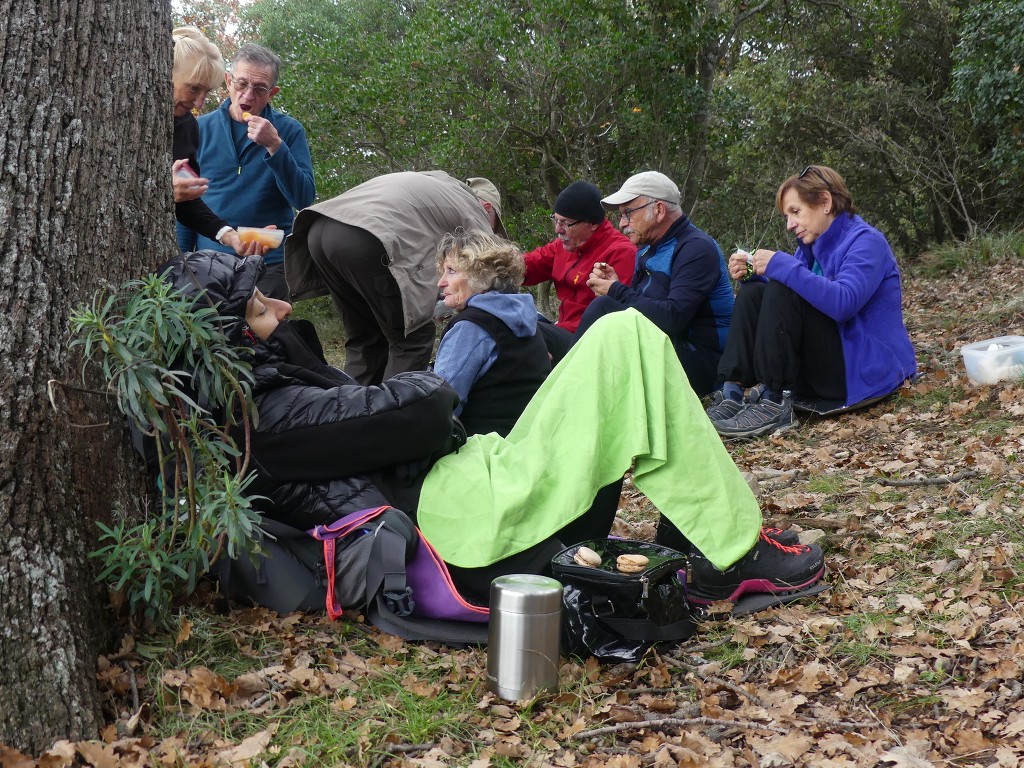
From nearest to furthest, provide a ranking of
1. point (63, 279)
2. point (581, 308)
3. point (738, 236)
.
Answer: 1. point (63, 279)
2. point (581, 308)
3. point (738, 236)

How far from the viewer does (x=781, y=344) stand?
213 inches

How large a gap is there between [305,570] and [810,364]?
3574 millimetres

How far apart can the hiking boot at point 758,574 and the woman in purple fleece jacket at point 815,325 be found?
2312 mm

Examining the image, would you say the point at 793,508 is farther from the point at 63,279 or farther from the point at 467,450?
the point at 63,279

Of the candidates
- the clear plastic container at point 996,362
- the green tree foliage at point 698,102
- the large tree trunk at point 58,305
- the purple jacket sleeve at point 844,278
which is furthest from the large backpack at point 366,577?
the green tree foliage at point 698,102

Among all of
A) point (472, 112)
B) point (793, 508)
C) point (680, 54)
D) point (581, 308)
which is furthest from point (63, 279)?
point (680, 54)

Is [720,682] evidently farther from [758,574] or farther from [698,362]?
[698,362]

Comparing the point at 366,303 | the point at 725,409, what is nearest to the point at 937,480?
the point at 725,409

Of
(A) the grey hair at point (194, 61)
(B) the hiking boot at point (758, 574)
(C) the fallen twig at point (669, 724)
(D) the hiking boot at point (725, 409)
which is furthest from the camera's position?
(D) the hiking boot at point (725, 409)

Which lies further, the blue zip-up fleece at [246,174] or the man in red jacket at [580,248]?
the man in red jacket at [580,248]

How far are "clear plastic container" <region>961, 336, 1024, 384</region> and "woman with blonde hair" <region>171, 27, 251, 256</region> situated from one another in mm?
4132

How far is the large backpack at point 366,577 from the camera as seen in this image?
2.84 meters

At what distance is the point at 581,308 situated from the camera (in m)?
6.16

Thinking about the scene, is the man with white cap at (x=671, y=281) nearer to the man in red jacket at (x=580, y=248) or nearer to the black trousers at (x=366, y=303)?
Answer: the man in red jacket at (x=580, y=248)
